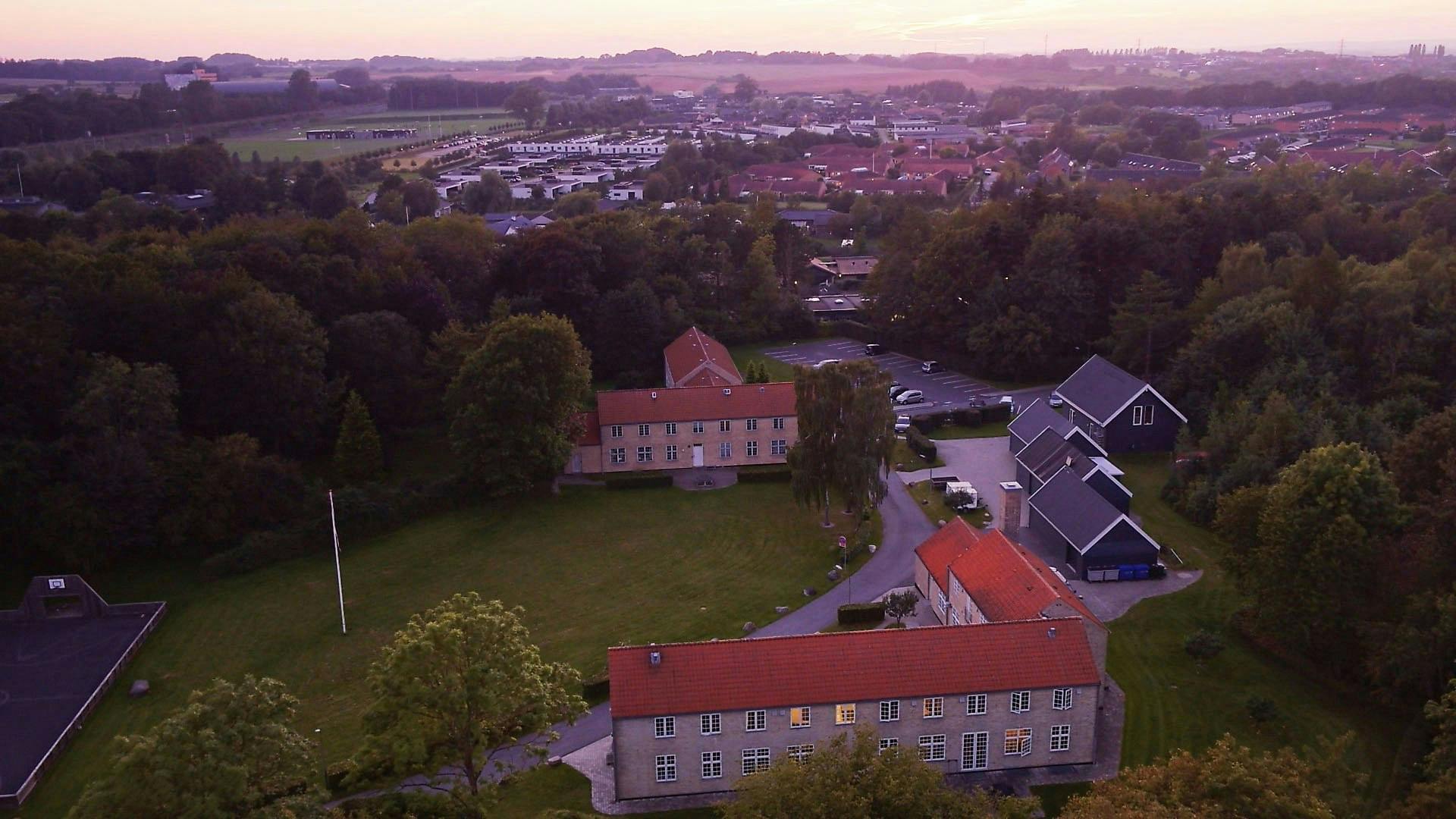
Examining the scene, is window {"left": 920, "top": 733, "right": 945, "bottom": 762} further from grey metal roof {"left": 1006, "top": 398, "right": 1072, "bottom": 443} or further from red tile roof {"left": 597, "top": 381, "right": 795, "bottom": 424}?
red tile roof {"left": 597, "top": 381, "right": 795, "bottom": 424}

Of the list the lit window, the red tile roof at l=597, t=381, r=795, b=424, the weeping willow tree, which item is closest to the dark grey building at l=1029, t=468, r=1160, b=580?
the weeping willow tree

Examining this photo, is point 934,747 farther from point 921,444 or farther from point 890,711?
point 921,444

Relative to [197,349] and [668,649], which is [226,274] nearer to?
[197,349]

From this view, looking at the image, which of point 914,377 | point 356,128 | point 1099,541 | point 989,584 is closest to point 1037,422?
point 1099,541

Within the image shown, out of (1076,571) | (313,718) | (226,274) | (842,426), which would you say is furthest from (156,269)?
(1076,571)

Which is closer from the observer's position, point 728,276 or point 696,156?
point 728,276

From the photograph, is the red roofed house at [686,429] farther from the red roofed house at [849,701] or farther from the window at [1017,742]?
the window at [1017,742]

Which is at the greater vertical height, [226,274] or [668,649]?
[226,274]
